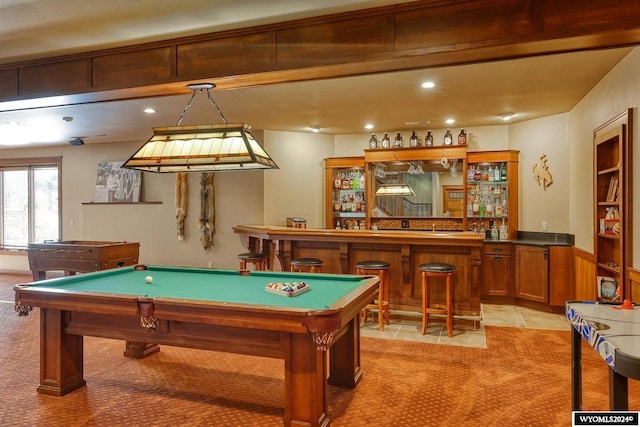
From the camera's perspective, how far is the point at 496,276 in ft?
20.7

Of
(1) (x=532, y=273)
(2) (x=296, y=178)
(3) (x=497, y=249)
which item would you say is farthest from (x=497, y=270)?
(2) (x=296, y=178)

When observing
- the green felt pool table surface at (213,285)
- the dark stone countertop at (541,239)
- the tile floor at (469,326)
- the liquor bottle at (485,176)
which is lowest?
the tile floor at (469,326)

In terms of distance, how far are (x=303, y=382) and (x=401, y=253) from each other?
9.14 feet

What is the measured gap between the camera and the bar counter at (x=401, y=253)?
494 centimetres

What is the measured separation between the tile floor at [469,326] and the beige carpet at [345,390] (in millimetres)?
226

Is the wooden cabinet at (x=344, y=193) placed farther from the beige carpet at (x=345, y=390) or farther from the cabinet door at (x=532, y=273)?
the beige carpet at (x=345, y=390)

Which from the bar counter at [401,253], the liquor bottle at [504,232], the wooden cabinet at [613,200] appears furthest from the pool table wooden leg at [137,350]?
the liquor bottle at [504,232]

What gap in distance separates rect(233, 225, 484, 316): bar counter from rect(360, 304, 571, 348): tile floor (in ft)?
0.66

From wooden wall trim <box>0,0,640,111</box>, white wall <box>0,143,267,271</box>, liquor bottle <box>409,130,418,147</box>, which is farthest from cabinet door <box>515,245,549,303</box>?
white wall <box>0,143,267,271</box>

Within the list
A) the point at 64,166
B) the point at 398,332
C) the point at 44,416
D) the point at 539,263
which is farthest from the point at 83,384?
the point at 64,166

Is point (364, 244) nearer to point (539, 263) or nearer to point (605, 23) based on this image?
point (539, 263)

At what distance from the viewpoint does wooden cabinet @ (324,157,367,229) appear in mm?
7699

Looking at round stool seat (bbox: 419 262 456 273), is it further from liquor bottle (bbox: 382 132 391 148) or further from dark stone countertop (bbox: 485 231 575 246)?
liquor bottle (bbox: 382 132 391 148)

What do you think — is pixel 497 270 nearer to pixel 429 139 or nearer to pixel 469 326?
pixel 469 326
